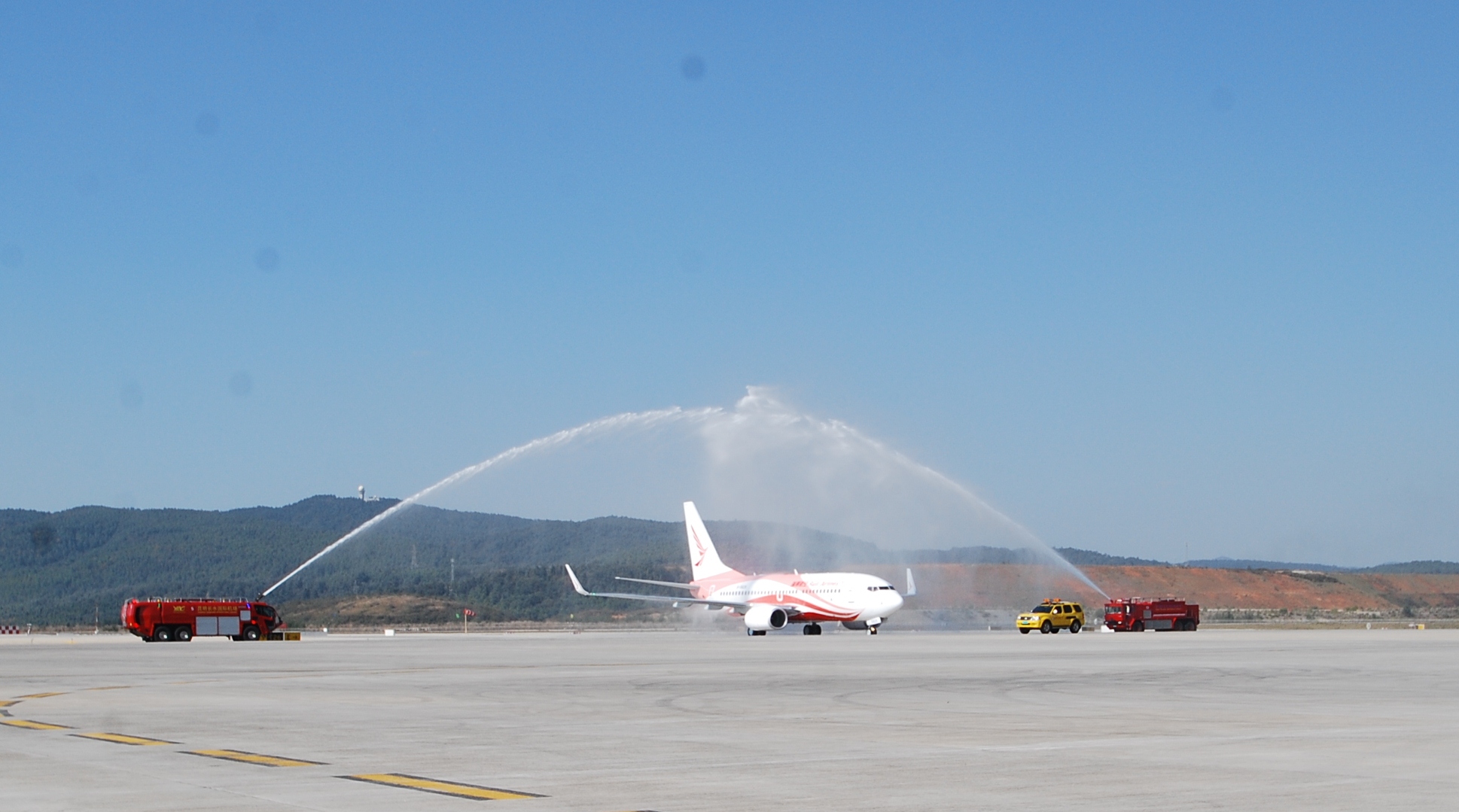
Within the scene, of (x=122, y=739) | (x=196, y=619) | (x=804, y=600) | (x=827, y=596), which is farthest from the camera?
(x=804, y=600)

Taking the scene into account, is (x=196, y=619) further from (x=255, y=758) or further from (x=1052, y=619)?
(x=255, y=758)

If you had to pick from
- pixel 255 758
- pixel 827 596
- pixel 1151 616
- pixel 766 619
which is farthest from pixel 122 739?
pixel 1151 616

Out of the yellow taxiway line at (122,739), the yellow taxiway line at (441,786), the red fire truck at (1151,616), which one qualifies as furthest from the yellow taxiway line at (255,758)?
the red fire truck at (1151,616)

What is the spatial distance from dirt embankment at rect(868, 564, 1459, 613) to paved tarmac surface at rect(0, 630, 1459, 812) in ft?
359

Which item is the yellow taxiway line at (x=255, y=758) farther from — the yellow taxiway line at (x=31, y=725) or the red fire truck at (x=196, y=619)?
the red fire truck at (x=196, y=619)

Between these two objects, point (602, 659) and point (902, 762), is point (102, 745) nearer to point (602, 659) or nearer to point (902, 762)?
point (902, 762)

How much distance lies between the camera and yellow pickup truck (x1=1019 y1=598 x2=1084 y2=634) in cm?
9275

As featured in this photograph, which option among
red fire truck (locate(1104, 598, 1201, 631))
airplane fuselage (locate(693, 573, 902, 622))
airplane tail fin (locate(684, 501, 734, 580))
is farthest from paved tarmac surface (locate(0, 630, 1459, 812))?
airplane tail fin (locate(684, 501, 734, 580))

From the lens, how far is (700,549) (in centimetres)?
10775

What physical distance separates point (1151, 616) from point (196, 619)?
200 feet

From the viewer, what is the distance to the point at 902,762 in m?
18.6

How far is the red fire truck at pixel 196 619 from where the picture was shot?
3472 inches

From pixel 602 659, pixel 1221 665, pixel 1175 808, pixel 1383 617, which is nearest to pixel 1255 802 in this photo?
pixel 1175 808

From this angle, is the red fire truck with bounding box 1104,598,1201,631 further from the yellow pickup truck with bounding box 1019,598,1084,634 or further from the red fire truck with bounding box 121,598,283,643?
the red fire truck with bounding box 121,598,283,643
